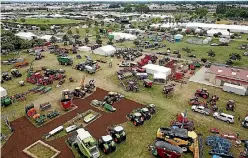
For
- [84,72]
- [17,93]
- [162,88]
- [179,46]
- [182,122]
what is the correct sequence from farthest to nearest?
[179,46], [84,72], [162,88], [17,93], [182,122]

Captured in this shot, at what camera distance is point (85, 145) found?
1762 cm

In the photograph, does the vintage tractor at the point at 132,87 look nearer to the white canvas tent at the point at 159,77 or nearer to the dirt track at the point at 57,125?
the dirt track at the point at 57,125

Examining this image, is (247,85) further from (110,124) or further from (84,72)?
(84,72)

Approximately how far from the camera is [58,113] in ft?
79.1

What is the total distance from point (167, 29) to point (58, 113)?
63613 mm

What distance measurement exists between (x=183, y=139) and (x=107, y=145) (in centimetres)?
646

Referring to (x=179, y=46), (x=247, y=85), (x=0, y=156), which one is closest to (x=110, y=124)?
(x=0, y=156)

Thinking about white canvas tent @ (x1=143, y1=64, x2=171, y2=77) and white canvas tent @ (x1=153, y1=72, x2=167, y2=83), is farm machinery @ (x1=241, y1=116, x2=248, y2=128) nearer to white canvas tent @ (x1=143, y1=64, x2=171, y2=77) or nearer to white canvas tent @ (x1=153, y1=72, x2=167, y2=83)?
white canvas tent @ (x1=153, y1=72, x2=167, y2=83)

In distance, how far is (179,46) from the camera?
55.8 m

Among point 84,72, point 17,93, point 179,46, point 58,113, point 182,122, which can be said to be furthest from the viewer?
point 179,46

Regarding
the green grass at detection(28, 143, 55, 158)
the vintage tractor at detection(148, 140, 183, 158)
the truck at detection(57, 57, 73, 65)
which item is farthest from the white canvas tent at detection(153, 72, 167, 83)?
the green grass at detection(28, 143, 55, 158)

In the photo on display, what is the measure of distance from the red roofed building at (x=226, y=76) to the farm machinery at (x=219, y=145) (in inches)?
544

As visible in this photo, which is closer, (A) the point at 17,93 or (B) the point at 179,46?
(A) the point at 17,93

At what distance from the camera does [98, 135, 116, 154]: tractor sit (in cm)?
1815
